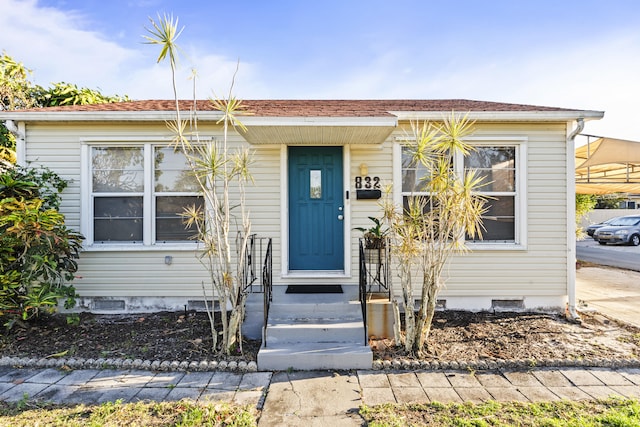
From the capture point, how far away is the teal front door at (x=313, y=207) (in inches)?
209

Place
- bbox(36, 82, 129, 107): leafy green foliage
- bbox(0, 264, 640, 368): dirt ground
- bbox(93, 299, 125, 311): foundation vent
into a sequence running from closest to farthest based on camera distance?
bbox(0, 264, 640, 368): dirt ground → bbox(93, 299, 125, 311): foundation vent → bbox(36, 82, 129, 107): leafy green foliage

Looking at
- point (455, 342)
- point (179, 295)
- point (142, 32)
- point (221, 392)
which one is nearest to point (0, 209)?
point (179, 295)

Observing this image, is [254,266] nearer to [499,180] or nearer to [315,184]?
[315,184]

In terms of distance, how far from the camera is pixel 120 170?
17.1ft

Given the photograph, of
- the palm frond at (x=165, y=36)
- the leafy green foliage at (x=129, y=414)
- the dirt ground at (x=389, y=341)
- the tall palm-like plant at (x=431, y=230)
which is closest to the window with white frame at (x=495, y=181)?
the dirt ground at (x=389, y=341)

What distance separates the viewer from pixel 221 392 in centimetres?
303

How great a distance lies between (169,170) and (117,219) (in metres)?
1.11

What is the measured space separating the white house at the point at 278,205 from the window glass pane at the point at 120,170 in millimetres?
16

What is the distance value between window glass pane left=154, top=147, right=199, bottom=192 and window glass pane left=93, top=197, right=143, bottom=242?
436mm

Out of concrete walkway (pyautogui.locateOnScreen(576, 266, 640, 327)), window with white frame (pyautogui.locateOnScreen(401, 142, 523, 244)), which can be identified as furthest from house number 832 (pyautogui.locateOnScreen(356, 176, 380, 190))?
concrete walkway (pyautogui.locateOnScreen(576, 266, 640, 327))

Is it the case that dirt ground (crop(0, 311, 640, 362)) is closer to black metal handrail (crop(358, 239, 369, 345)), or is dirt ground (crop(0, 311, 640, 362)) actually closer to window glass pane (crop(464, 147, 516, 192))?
black metal handrail (crop(358, 239, 369, 345))

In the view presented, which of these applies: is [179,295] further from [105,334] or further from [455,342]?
[455,342]

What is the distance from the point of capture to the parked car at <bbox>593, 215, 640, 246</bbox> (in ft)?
50.1

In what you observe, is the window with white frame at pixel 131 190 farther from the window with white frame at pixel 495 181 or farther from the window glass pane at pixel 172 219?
the window with white frame at pixel 495 181
